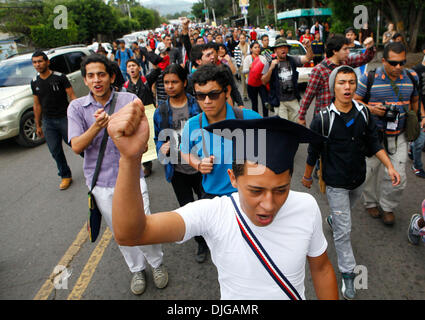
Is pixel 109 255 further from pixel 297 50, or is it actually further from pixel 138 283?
pixel 297 50

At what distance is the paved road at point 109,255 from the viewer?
3.03 metres

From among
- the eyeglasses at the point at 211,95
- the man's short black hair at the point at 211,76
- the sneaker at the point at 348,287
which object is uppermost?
the man's short black hair at the point at 211,76

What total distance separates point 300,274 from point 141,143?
961 mm

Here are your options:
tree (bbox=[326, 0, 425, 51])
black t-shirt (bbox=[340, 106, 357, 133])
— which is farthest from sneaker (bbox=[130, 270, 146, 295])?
tree (bbox=[326, 0, 425, 51])

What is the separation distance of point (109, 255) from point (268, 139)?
3.03 metres

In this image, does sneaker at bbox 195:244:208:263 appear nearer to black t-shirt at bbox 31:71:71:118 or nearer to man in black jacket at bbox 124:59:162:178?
man in black jacket at bbox 124:59:162:178

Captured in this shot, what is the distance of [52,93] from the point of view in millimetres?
5234

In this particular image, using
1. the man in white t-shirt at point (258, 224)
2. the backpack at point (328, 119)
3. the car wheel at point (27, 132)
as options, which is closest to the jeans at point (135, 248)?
the man in white t-shirt at point (258, 224)

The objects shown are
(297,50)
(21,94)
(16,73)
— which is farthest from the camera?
(297,50)

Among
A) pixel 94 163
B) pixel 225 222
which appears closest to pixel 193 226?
pixel 225 222

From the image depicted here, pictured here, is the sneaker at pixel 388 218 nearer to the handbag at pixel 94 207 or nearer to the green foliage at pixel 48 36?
the handbag at pixel 94 207

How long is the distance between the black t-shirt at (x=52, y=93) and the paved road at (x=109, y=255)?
4.66ft

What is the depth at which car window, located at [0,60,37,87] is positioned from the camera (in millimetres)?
8062

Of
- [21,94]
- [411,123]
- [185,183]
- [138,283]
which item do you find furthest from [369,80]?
[21,94]
